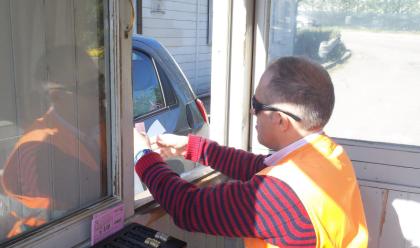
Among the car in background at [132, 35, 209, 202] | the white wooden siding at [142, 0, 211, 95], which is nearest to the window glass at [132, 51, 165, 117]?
the car in background at [132, 35, 209, 202]

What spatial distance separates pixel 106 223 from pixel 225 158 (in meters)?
0.67

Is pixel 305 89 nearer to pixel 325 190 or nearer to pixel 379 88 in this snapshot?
pixel 325 190

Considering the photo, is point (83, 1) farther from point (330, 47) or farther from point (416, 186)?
point (416, 186)

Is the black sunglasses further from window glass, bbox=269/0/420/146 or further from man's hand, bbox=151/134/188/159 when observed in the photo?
window glass, bbox=269/0/420/146

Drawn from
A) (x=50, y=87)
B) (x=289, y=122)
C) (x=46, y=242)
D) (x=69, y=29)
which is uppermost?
(x=69, y=29)

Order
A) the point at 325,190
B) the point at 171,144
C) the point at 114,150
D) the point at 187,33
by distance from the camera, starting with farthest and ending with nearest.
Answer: the point at 187,33 < the point at 171,144 < the point at 114,150 < the point at 325,190

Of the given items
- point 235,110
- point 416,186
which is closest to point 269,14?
point 235,110

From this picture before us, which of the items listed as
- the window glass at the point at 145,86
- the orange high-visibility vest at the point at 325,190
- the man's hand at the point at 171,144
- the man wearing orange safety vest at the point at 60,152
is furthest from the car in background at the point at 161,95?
the orange high-visibility vest at the point at 325,190

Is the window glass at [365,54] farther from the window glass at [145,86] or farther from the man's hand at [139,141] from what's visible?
the man's hand at [139,141]

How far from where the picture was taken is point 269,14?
2316mm

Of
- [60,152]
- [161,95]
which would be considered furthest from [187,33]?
[60,152]

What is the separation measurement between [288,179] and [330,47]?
113 cm

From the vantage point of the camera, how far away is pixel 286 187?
1330 millimetres

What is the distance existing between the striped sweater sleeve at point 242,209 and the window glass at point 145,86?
121 cm
